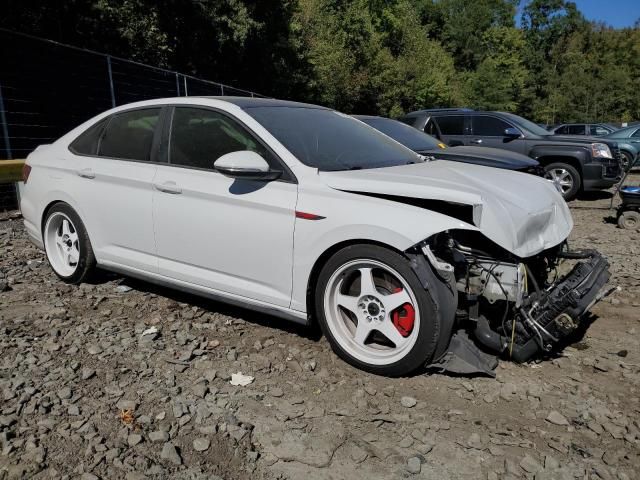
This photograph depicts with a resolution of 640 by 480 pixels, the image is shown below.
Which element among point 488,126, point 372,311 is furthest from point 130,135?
point 488,126

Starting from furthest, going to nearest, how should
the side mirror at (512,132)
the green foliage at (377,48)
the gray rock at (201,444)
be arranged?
the green foliage at (377,48) < the side mirror at (512,132) < the gray rock at (201,444)

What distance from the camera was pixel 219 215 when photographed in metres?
3.55

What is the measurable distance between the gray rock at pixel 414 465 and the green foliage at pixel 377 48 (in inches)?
857

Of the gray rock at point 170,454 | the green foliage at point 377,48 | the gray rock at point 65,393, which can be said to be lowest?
the gray rock at point 65,393

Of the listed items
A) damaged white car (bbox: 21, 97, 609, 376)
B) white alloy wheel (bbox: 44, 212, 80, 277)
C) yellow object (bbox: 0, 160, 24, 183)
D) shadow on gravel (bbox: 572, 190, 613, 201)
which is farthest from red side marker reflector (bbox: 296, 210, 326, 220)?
shadow on gravel (bbox: 572, 190, 613, 201)

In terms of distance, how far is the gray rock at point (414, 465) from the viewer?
2.37 metres

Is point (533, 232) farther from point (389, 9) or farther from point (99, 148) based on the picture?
point (389, 9)

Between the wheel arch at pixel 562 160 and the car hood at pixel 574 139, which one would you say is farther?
the car hood at pixel 574 139

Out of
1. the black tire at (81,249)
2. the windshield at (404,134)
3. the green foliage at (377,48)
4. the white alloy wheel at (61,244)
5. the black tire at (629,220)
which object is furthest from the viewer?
the green foliage at (377,48)

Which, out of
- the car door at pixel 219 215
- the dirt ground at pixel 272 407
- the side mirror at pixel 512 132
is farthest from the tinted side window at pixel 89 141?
the side mirror at pixel 512 132

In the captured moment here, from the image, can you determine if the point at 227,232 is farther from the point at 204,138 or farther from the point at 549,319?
the point at 549,319

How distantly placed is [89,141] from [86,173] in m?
0.36

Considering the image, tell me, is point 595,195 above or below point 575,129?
below

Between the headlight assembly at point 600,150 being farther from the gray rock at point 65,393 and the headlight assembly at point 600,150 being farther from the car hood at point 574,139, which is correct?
the gray rock at point 65,393
